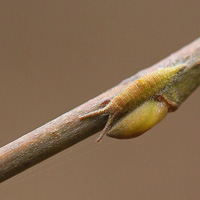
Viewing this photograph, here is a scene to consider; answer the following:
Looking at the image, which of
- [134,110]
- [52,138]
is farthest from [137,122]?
[52,138]

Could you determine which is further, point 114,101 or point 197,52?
point 197,52

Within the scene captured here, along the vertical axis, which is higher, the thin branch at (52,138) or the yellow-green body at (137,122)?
the thin branch at (52,138)

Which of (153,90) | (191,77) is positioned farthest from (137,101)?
(191,77)

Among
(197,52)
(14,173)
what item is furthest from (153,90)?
(14,173)

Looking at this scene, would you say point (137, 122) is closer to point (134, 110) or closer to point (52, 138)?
point (134, 110)

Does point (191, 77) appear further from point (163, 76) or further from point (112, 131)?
point (112, 131)

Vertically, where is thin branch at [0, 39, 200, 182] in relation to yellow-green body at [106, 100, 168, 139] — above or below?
above
